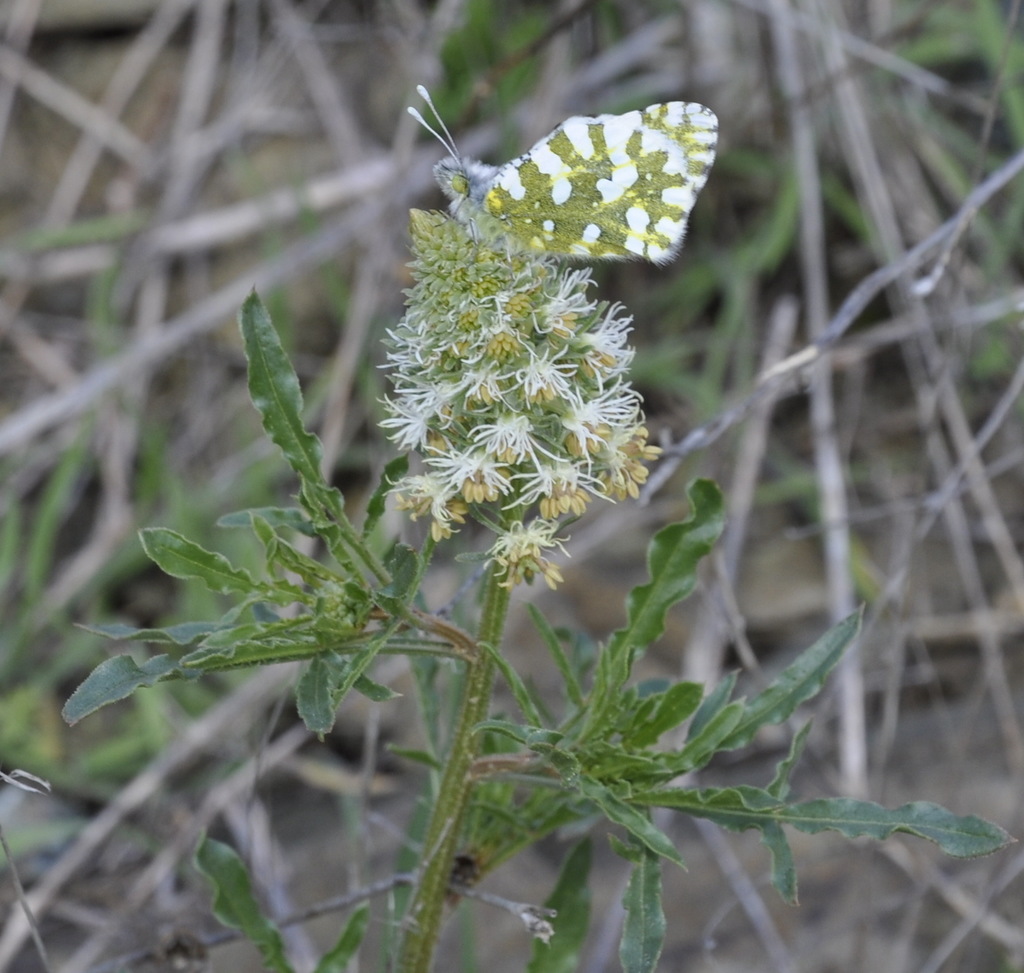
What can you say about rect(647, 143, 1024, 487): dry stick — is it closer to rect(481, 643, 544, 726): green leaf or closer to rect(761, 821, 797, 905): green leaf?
rect(481, 643, 544, 726): green leaf

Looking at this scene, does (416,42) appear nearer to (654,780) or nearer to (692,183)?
(692,183)

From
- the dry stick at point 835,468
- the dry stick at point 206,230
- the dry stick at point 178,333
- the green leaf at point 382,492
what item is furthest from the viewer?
the dry stick at point 206,230

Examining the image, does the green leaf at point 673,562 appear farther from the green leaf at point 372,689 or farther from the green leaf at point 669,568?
the green leaf at point 372,689

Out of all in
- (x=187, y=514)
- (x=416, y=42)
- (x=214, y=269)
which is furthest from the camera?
(x=214, y=269)

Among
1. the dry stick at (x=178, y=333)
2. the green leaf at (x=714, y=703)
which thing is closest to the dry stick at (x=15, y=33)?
the dry stick at (x=178, y=333)

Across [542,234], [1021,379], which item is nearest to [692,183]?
[542,234]

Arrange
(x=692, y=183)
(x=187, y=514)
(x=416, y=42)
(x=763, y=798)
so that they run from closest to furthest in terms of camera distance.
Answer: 1. (x=763, y=798)
2. (x=692, y=183)
3. (x=187, y=514)
4. (x=416, y=42)
